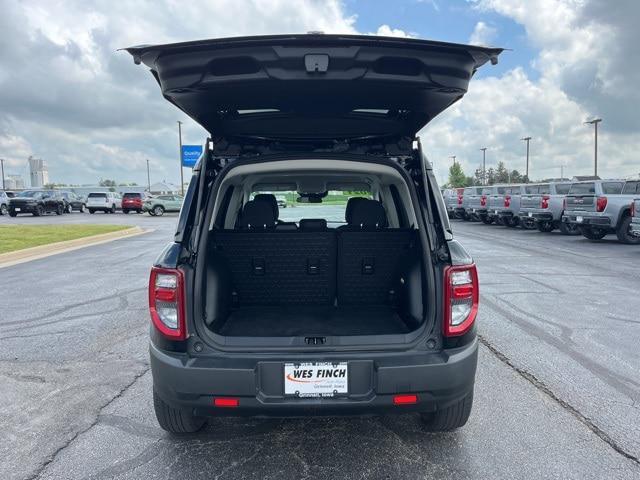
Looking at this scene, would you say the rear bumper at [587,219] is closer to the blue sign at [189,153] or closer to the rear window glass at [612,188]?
the rear window glass at [612,188]

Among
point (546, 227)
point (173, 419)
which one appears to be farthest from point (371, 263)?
point (546, 227)

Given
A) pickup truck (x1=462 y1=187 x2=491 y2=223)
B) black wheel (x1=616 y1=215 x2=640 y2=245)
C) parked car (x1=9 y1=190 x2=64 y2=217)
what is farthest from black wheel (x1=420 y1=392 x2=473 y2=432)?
parked car (x1=9 y1=190 x2=64 y2=217)

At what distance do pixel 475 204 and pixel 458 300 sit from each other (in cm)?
2173

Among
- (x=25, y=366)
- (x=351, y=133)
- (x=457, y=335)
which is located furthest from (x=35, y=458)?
(x=351, y=133)

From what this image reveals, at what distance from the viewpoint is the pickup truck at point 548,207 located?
16891 mm

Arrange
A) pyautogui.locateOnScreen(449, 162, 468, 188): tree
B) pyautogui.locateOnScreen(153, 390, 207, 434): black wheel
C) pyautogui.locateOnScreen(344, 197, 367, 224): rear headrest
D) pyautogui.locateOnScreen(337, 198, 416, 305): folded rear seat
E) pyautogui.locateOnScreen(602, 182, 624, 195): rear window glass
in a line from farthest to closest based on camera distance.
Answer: pyautogui.locateOnScreen(449, 162, 468, 188): tree < pyautogui.locateOnScreen(602, 182, 624, 195): rear window glass < pyautogui.locateOnScreen(344, 197, 367, 224): rear headrest < pyautogui.locateOnScreen(337, 198, 416, 305): folded rear seat < pyautogui.locateOnScreen(153, 390, 207, 434): black wheel

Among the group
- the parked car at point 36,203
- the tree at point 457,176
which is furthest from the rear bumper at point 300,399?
the tree at point 457,176

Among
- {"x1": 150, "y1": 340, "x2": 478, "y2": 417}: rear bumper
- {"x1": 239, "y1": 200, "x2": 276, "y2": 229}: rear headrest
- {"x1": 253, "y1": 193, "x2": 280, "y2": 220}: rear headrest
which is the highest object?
{"x1": 253, "y1": 193, "x2": 280, "y2": 220}: rear headrest

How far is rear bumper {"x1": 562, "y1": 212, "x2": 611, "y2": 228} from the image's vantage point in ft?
45.0

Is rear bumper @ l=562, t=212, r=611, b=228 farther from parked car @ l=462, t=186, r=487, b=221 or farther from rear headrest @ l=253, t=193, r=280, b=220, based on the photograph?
rear headrest @ l=253, t=193, r=280, b=220

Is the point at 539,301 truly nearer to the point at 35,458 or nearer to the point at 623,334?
the point at 623,334

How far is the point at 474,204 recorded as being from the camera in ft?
76.3

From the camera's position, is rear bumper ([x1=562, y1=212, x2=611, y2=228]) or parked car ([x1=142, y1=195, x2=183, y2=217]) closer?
rear bumper ([x1=562, y1=212, x2=611, y2=228])

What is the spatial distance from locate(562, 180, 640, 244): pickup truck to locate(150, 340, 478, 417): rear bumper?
521 inches
